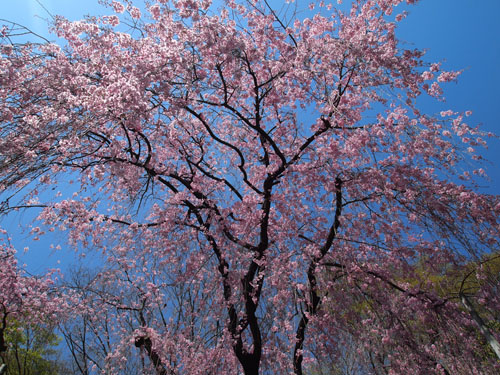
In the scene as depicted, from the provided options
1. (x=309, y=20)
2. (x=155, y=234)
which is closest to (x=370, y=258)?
(x=155, y=234)

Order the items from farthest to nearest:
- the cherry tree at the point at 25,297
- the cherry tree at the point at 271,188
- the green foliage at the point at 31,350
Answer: the green foliage at the point at 31,350 < the cherry tree at the point at 25,297 < the cherry tree at the point at 271,188

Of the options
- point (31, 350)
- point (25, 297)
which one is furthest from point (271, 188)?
point (31, 350)

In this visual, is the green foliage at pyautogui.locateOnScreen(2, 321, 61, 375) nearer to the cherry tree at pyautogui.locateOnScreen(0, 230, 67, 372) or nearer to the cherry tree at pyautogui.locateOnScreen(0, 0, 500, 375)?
the cherry tree at pyautogui.locateOnScreen(0, 230, 67, 372)

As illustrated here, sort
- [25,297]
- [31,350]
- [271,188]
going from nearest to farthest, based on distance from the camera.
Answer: [271,188]
[25,297]
[31,350]

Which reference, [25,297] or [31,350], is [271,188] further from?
[31,350]

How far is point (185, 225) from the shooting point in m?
5.37

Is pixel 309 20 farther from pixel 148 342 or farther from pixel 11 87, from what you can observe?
pixel 148 342

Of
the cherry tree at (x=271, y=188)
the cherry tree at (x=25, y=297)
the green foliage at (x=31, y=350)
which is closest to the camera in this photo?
the cherry tree at (x=271, y=188)

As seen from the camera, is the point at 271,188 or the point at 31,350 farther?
the point at 31,350

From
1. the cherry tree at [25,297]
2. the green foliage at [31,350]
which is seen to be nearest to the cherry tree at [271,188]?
the cherry tree at [25,297]

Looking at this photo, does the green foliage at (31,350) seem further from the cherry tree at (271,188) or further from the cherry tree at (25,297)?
the cherry tree at (271,188)

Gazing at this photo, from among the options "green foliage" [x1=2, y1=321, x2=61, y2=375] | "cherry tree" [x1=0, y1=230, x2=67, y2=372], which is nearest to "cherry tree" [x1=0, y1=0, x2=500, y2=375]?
"cherry tree" [x1=0, y1=230, x2=67, y2=372]

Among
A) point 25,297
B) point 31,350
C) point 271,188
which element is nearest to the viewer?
point 271,188

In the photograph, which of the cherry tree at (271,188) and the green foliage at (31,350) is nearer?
the cherry tree at (271,188)
